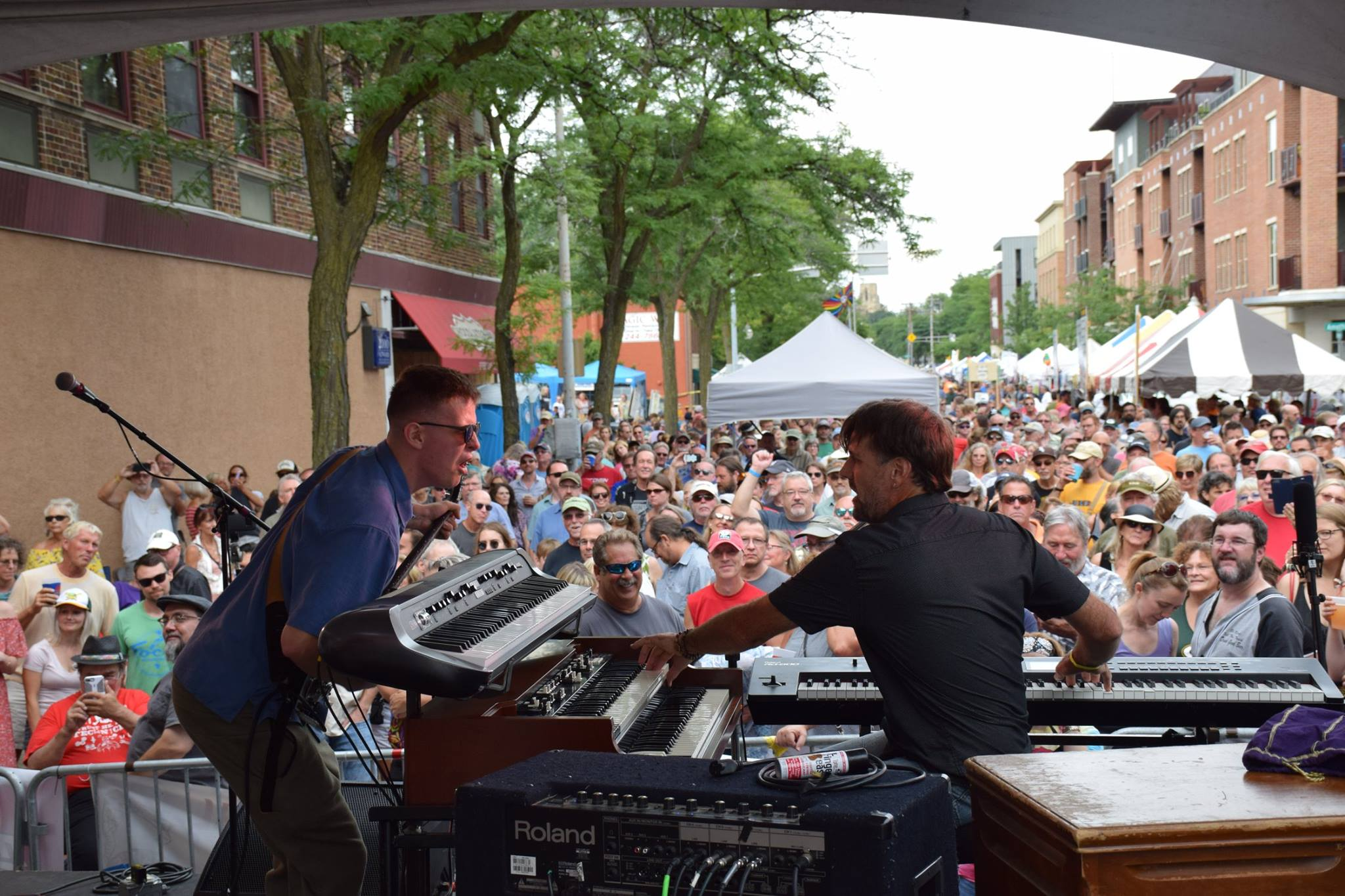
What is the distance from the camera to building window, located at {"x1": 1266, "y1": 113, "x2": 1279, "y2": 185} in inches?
1877

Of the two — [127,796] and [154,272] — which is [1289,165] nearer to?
[154,272]

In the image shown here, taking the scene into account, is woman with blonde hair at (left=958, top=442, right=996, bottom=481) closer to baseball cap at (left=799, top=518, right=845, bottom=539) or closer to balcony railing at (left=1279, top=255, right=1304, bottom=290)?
baseball cap at (left=799, top=518, right=845, bottom=539)

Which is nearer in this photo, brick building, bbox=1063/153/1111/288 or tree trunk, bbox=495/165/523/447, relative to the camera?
tree trunk, bbox=495/165/523/447

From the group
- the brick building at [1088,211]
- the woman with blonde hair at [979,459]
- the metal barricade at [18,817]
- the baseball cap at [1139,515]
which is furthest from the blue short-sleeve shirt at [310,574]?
the brick building at [1088,211]

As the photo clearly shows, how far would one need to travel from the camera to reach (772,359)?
60.0 ft

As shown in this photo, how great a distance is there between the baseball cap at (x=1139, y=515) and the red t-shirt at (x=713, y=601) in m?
2.97

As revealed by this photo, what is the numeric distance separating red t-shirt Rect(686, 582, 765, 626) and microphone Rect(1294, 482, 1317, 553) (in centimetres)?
373

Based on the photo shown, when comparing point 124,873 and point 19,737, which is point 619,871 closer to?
point 124,873

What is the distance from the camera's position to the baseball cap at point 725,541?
8.06 metres

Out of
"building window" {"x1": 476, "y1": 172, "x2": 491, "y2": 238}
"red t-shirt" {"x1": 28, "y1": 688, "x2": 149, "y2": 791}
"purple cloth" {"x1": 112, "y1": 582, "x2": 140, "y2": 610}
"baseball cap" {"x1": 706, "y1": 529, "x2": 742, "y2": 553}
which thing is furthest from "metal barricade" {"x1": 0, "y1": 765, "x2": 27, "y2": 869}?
"building window" {"x1": 476, "y1": 172, "x2": 491, "y2": 238}

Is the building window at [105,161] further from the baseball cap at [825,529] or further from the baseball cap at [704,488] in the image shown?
the baseball cap at [825,529]

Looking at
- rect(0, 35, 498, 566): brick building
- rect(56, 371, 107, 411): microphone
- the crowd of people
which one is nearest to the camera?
rect(56, 371, 107, 411): microphone

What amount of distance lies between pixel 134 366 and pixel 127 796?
1019cm

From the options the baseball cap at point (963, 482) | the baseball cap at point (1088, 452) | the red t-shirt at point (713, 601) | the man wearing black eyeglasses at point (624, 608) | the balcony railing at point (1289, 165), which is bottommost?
the red t-shirt at point (713, 601)
